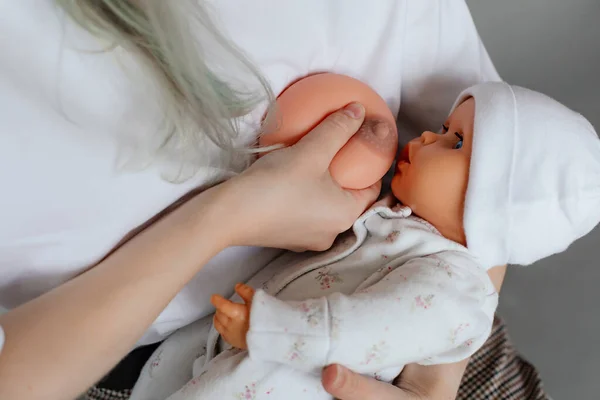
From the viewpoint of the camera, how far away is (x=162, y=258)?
1.73 ft

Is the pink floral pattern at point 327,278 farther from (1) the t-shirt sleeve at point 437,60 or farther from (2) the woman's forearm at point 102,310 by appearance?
(1) the t-shirt sleeve at point 437,60

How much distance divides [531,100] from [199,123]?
46 cm

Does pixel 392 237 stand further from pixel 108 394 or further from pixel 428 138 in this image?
pixel 108 394

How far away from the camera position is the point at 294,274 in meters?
0.67

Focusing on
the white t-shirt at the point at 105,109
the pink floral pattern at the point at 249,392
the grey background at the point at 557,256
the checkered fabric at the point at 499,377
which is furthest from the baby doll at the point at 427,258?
the grey background at the point at 557,256

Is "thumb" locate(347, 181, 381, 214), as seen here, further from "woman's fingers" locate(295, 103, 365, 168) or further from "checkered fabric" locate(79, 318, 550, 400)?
"checkered fabric" locate(79, 318, 550, 400)

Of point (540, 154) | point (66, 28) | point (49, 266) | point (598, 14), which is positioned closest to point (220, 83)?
point (66, 28)

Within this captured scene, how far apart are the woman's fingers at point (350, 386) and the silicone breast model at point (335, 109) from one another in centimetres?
24

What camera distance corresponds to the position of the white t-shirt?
0.47 meters

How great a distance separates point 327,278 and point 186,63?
1.04 ft

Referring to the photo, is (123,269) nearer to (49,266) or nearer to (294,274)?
(49,266)

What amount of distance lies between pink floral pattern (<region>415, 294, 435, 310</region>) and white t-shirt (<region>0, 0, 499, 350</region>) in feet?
0.79

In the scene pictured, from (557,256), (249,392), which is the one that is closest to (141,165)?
(249,392)

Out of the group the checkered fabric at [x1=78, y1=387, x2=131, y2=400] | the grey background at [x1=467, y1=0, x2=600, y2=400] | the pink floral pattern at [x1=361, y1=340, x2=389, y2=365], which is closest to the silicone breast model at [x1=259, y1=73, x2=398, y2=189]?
the pink floral pattern at [x1=361, y1=340, x2=389, y2=365]
